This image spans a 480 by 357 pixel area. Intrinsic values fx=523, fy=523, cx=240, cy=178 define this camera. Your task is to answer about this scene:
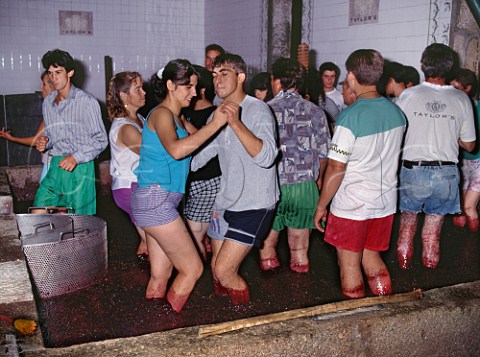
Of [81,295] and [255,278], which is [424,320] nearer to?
[255,278]

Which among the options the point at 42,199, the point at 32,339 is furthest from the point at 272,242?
the point at 32,339

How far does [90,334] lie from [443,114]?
362 centimetres

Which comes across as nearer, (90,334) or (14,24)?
(90,334)

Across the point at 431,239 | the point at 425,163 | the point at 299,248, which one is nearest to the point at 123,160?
the point at 299,248

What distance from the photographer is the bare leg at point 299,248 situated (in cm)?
514

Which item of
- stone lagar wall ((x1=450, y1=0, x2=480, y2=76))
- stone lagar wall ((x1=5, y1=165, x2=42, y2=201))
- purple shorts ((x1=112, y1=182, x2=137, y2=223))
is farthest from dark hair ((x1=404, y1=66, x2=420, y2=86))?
stone lagar wall ((x1=5, y1=165, x2=42, y2=201))

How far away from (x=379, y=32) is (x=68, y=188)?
197 inches

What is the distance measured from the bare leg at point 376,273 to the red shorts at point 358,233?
111 millimetres

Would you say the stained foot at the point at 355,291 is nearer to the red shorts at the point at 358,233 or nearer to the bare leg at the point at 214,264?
the red shorts at the point at 358,233

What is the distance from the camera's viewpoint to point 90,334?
13.1ft

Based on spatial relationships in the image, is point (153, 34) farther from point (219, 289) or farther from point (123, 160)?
point (219, 289)

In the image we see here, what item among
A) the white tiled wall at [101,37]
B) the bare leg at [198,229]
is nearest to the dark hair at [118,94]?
the bare leg at [198,229]

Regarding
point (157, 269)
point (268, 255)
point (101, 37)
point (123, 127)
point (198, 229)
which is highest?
point (101, 37)

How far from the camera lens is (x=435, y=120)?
16.0 feet
